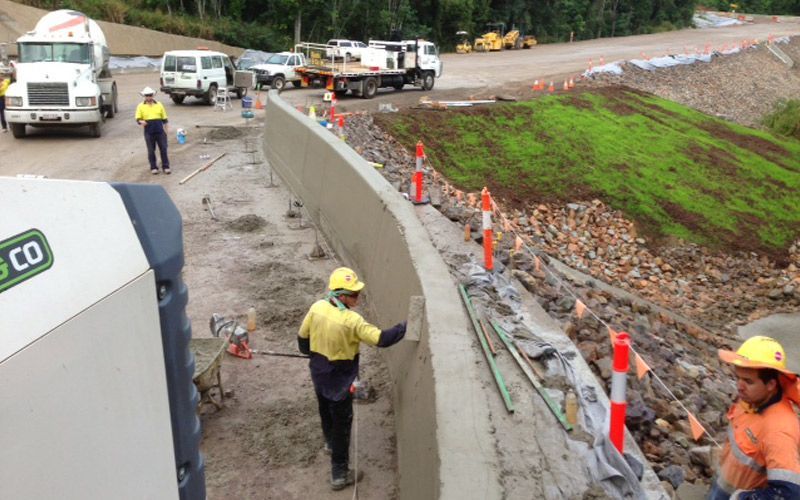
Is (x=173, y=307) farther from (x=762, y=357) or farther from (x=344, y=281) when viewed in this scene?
(x=762, y=357)

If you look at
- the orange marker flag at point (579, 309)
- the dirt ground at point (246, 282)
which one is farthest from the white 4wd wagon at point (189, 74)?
the orange marker flag at point (579, 309)

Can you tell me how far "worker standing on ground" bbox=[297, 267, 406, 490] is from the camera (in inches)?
231

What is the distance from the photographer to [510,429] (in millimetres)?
5531

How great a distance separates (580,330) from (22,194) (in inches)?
315

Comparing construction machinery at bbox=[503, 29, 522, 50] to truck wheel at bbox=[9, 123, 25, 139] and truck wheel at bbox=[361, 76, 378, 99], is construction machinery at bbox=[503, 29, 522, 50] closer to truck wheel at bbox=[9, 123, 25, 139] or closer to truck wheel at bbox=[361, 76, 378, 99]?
truck wheel at bbox=[361, 76, 378, 99]

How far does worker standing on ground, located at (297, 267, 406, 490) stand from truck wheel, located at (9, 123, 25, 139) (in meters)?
17.3

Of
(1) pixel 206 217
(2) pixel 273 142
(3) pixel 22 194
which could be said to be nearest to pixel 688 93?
(2) pixel 273 142

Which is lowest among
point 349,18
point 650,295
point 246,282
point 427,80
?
point 650,295

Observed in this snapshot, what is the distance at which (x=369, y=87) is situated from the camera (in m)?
31.1

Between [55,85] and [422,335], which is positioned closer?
[422,335]

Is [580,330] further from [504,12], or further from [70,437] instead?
[504,12]

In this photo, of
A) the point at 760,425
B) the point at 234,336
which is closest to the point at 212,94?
the point at 234,336

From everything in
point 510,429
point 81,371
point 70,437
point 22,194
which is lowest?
point 510,429

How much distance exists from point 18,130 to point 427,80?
18.8 metres
